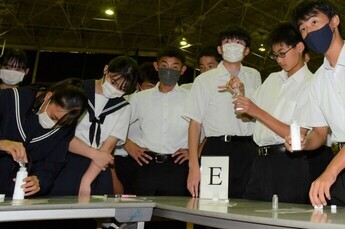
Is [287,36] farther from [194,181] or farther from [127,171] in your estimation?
[127,171]

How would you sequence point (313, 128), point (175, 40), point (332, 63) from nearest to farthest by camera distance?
point (332, 63)
point (313, 128)
point (175, 40)

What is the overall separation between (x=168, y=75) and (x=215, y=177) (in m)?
1.12

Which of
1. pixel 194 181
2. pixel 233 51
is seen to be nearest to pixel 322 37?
pixel 233 51

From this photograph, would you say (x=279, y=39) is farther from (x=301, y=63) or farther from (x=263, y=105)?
(x=263, y=105)

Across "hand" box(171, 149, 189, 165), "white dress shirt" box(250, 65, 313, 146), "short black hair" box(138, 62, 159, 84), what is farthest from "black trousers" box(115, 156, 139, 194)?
"white dress shirt" box(250, 65, 313, 146)

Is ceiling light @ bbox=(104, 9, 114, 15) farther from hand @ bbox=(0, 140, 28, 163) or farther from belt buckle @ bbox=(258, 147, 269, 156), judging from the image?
hand @ bbox=(0, 140, 28, 163)

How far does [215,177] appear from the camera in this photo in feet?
6.47

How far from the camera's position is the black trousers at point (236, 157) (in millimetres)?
2400

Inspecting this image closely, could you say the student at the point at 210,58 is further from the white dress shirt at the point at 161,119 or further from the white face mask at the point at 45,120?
the white face mask at the point at 45,120

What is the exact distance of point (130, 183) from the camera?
3.13 metres

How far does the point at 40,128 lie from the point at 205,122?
999mm

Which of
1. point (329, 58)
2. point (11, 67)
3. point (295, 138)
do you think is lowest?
point (295, 138)

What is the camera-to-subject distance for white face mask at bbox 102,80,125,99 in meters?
2.41

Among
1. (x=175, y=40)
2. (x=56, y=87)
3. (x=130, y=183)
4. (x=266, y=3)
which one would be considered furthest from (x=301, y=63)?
(x=175, y=40)
